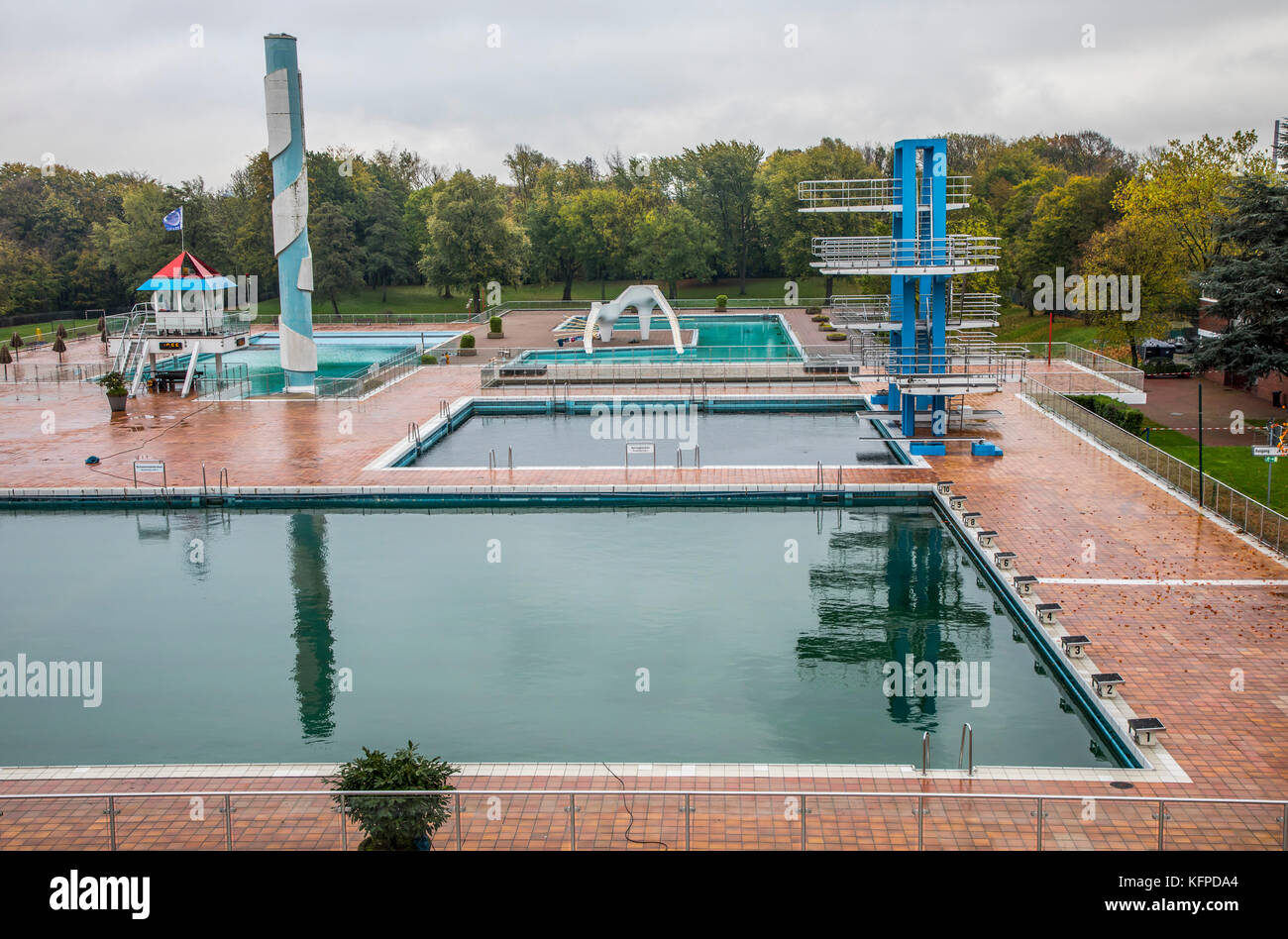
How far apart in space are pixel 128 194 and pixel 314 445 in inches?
1766

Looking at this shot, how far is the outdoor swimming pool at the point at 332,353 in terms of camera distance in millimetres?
48281

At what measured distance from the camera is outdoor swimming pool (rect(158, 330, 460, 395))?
48281 mm

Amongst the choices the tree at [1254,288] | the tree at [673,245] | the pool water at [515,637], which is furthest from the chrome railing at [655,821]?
the tree at [673,245]

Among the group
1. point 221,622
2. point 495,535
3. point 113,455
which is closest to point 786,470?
point 495,535

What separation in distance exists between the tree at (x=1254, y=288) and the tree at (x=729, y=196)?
42551 mm

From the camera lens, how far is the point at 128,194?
67938mm

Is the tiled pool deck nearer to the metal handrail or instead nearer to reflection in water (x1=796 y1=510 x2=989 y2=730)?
the metal handrail

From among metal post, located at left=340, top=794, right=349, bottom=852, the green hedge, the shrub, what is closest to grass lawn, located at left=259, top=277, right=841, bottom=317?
the shrub

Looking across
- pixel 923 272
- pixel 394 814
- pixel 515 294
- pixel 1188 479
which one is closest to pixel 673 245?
pixel 515 294

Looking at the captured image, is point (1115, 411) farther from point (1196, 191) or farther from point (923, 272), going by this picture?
point (1196, 191)

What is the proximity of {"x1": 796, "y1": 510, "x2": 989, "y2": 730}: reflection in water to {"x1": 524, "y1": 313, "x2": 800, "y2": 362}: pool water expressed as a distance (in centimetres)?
1916
